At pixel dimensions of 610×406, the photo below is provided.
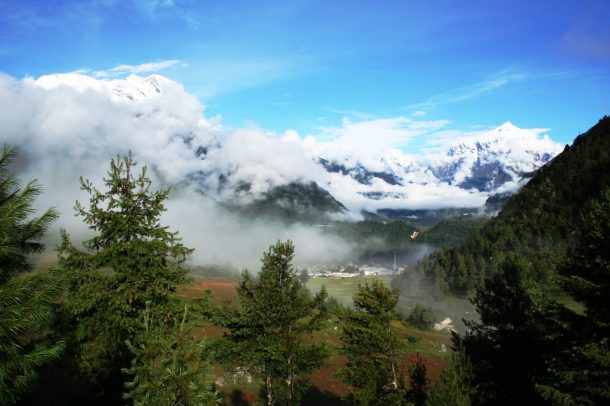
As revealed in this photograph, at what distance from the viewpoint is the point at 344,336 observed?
91.7ft

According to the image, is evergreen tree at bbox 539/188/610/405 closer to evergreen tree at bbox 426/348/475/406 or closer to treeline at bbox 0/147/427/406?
evergreen tree at bbox 426/348/475/406

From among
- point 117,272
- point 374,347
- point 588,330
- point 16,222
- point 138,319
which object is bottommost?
point 374,347

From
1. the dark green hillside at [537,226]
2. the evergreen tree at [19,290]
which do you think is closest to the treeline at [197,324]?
the evergreen tree at [19,290]

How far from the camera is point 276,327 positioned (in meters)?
27.4

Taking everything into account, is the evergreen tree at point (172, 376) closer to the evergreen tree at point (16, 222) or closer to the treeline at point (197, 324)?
the treeline at point (197, 324)

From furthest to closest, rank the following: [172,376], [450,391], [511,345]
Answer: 1. [511,345]
2. [450,391]
3. [172,376]

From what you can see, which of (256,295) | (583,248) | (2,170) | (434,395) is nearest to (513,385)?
(434,395)

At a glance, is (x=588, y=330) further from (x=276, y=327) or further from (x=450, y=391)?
(x=276, y=327)

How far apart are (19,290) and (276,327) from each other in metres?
19.7

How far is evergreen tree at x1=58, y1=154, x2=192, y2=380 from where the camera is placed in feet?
54.4

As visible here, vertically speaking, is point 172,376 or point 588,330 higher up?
point 172,376

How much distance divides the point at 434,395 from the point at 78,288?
54.6 feet

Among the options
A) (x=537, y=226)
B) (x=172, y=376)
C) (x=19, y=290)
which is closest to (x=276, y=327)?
(x=172, y=376)

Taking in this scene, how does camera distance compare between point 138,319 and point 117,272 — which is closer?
point 138,319
